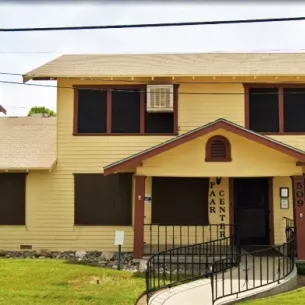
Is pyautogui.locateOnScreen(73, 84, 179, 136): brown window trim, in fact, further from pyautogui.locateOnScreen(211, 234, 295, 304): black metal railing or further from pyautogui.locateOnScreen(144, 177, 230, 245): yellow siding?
pyautogui.locateOnScreen(211, 234, 295, 304): black metal railing

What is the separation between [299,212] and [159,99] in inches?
190

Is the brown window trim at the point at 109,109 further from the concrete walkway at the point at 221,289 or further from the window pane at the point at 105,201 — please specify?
the concrete walkway at the point at 221,289

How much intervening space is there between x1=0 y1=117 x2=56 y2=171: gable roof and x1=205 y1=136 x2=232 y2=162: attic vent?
4.56 m

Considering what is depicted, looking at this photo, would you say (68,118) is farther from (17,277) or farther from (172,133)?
(17,277)

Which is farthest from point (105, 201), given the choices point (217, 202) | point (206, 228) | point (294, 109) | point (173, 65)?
point (294, 109)

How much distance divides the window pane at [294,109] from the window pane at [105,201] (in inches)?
191

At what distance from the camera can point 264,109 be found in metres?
12.8

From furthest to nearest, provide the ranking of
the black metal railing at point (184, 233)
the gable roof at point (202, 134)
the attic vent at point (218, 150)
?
the black metal railing at point (184, 233), the attic vent at point (218, 150), the gable roof at point (202, 134)

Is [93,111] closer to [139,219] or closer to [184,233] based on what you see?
[139,219]

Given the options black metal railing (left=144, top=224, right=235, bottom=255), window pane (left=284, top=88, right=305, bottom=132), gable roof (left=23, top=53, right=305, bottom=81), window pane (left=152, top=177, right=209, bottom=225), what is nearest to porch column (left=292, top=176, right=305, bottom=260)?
black metal railing (left=144, top=224, right=235, bottom=255)

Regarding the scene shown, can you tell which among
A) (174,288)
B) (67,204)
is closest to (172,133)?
(67,204)

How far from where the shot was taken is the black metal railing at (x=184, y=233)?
40.9 feet

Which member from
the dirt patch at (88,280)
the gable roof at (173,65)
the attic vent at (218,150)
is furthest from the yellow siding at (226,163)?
the dirt patch at (88,280)

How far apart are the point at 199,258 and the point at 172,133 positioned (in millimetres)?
3786
